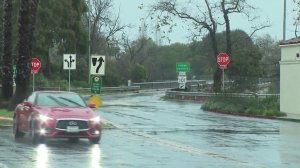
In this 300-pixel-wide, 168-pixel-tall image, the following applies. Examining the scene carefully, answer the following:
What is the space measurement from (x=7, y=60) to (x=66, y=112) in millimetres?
16677

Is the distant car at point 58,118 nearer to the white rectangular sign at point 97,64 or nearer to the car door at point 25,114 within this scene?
the car door at point 25,114

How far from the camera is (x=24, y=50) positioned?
28.5m

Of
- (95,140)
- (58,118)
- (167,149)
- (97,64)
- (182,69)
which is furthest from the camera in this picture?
(182,69)

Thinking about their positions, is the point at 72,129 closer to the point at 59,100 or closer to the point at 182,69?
the point at 59,100

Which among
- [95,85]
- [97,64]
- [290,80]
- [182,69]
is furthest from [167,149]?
[182,69]

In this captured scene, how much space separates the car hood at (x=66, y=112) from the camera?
52.4 ft

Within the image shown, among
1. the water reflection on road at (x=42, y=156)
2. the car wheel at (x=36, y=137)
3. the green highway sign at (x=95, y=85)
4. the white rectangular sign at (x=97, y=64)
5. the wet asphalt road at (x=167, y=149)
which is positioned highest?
the white rectangular sign at (x=97, y=64)

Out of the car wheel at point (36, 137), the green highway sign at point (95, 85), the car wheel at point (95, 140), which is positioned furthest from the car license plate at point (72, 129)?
the green highway sign at point (95, 85)

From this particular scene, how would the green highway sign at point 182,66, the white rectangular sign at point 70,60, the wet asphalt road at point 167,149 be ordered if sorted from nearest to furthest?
the wet asphalt road at point 167,149, the white rectangular sign at point 70,60, the green highway sign at point 182,66

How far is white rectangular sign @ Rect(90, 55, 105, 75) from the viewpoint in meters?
23.0

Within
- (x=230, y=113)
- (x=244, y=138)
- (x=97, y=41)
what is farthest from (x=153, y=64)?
(x=244, y=138)

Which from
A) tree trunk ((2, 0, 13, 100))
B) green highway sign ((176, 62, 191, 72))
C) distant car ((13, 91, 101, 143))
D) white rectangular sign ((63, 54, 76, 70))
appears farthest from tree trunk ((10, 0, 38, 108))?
green highway sign ((176, 62, 191, 72))

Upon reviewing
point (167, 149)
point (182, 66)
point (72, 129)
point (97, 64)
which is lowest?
point (167, 149)

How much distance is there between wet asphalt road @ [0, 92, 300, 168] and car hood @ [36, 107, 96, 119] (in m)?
0.84
